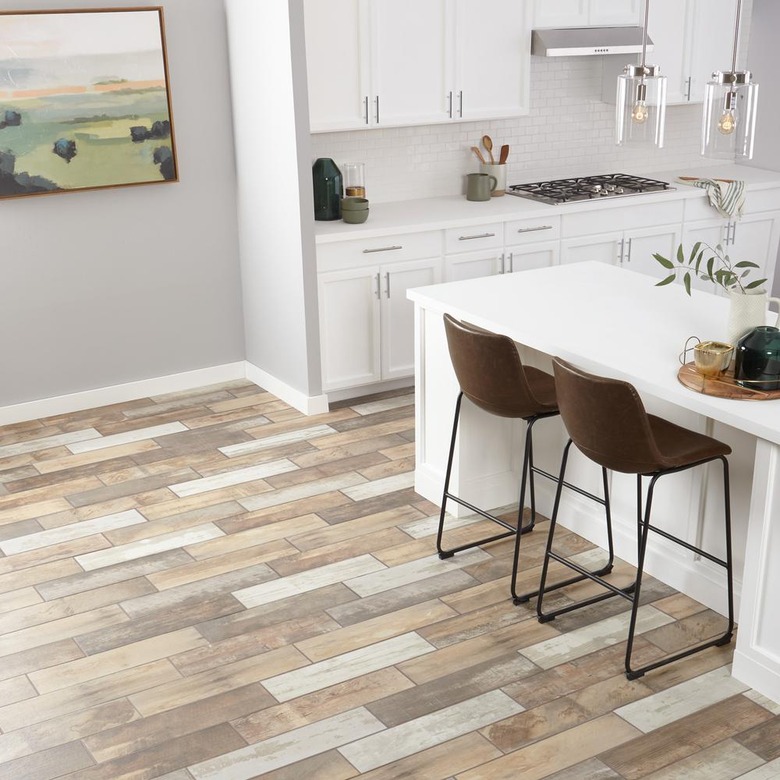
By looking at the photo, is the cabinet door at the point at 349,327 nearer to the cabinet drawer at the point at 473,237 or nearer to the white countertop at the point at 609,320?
the cabinet drawer at the point at 473,237

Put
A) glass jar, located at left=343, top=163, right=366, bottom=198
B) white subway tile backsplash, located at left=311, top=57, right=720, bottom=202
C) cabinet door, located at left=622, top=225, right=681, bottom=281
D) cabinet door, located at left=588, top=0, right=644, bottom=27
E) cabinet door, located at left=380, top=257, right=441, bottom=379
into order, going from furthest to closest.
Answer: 1. cabinet door, located at left=622, top=225, right=681, bottom=281
2. cabinet door, located at left=588, top=0, right=644, bottom=27
3. white subway tile backsplash, located at left=311, top=57, right=720, bottom=202
4. glass jar, located at left=343, top=163, right=366, bottom=198
5. cabinet door, located at left=380, top=257, right=441, bottom=379

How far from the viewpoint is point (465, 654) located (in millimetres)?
3646

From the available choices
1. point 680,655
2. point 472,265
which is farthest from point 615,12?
point 680,655

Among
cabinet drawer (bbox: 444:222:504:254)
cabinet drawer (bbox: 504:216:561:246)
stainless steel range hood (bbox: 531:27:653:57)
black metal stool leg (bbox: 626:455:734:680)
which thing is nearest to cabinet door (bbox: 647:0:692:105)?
stainless steel range hood (bbox: 531:27:653:57)

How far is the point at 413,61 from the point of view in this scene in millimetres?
5941

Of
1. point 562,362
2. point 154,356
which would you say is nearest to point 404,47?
point 154,356

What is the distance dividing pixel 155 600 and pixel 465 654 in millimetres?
1239

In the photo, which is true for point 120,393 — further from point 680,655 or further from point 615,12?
point 615,12

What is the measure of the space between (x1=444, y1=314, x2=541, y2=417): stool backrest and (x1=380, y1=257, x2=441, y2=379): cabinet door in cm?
190

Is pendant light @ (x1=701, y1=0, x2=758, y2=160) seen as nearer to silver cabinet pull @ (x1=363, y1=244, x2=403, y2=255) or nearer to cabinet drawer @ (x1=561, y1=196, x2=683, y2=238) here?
silver cabinet pull @ (x1=363, y1=244, x2=403, y2=255)

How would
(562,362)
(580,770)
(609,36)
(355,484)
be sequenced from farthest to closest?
(609,36) → (355,484) → (562,362) → (580,770)

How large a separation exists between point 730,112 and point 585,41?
3228mm

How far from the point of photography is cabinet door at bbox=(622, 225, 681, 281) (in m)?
6.68

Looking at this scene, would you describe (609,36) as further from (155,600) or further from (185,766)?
(185,766)
